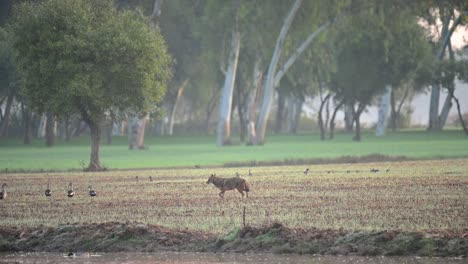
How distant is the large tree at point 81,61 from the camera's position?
4944cm

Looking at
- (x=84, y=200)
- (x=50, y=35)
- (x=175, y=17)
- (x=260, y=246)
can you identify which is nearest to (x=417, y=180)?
(x=84, y=200)

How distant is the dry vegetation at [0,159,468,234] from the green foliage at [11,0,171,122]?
999 cm

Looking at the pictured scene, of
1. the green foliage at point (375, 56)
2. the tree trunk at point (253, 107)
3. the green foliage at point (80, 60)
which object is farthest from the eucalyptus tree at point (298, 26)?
the green foliage at point (80, 60)

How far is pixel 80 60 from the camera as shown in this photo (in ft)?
166

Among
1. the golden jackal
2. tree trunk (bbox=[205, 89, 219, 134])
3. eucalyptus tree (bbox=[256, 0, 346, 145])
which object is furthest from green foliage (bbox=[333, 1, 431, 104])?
the golden jackal

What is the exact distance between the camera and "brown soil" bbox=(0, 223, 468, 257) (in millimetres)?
19312

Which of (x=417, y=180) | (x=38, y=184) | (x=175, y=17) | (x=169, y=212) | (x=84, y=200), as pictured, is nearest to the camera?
(x=169, y=212)

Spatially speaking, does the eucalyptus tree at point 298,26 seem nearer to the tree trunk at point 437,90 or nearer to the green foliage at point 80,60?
the tree trunk at point 437,90

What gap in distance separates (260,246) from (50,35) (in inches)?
1256

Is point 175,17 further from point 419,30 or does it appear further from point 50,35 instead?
point 50,35

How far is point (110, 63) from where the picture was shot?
1978 inches

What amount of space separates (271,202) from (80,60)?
2489cm

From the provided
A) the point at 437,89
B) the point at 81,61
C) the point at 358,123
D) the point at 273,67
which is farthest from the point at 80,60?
the point at 437,89

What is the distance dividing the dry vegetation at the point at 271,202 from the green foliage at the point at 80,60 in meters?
9.99
